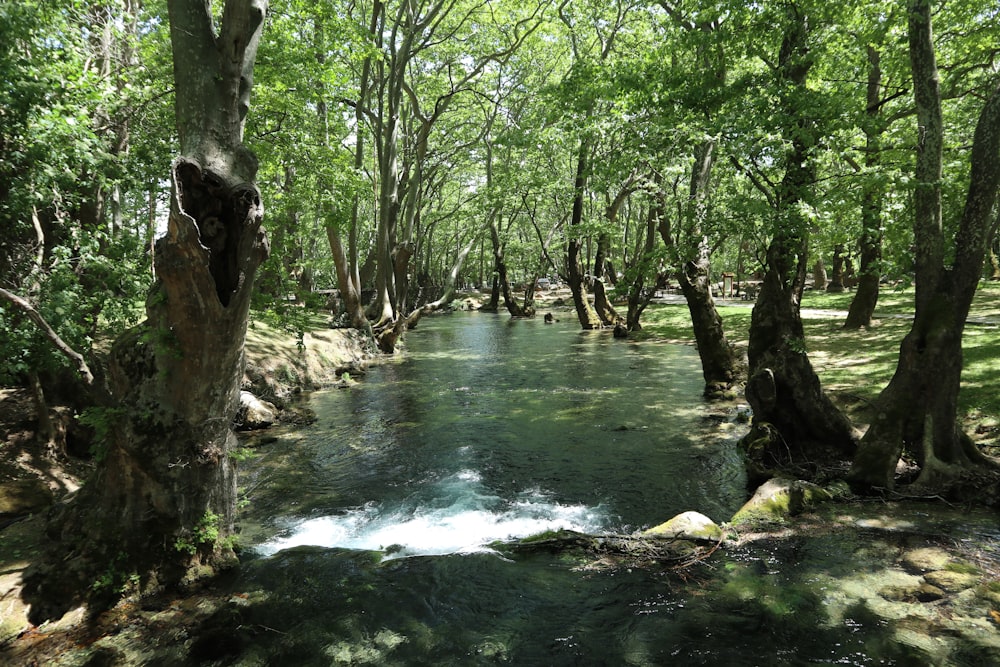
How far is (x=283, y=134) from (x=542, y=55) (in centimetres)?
1988

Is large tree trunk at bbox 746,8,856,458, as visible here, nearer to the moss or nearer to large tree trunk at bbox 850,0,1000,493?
large tree trunk at bbox 850,0,1000,493

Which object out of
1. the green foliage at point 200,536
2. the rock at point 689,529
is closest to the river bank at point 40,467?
the green foliage at point 200,536

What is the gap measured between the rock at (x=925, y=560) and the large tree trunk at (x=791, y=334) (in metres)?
2.91

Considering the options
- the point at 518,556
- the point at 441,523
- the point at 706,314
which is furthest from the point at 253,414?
the point at 706,314

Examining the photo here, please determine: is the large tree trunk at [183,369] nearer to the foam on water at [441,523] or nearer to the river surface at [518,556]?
the river surface at [518,556]

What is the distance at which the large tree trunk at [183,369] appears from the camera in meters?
4.76

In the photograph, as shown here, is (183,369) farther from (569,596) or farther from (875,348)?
(875,348)

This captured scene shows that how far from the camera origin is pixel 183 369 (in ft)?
16.2

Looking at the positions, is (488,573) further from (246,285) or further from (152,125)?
(152,125)

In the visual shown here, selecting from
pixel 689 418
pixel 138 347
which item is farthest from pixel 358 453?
pixel 689 418

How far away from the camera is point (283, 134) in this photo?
451 inches

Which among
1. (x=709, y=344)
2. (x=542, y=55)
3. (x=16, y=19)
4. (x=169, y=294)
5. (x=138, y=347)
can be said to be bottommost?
(x=709, y=344)

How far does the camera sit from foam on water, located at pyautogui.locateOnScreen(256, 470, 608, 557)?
6559mm

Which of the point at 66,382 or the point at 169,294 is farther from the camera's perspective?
the point at 66,382
